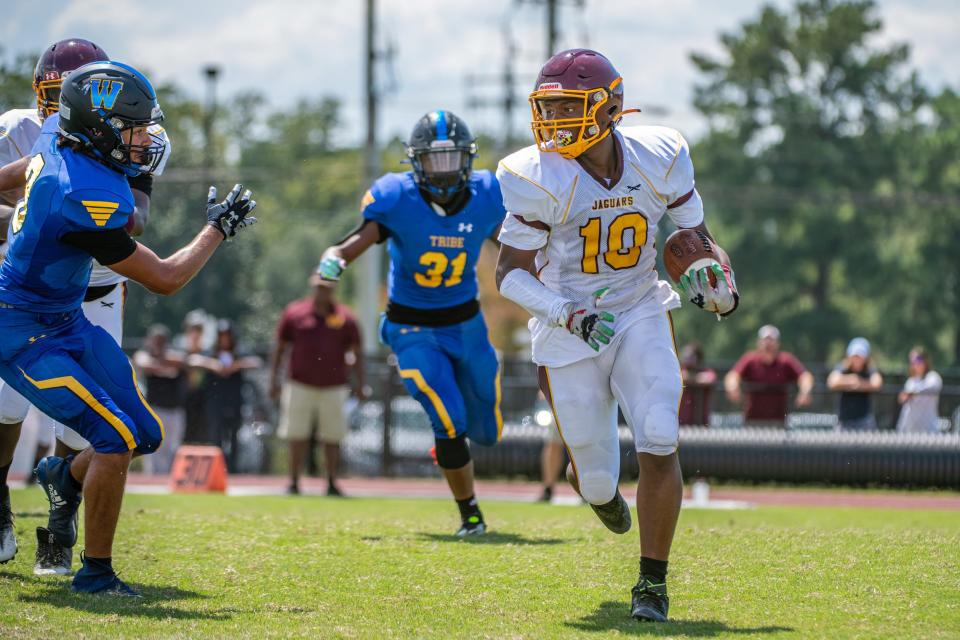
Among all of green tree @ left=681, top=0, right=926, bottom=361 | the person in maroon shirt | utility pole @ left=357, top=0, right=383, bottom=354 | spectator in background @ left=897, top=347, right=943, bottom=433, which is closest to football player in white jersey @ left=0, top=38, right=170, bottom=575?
the person in maroon shirt

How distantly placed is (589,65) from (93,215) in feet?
6.82

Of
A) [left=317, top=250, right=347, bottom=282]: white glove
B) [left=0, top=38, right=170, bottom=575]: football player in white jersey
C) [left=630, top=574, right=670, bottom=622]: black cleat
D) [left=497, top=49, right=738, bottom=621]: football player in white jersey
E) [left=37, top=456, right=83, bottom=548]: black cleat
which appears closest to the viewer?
[left=630, top=574, right=670, bottom=622]: black cleat

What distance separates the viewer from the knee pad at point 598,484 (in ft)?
18.4

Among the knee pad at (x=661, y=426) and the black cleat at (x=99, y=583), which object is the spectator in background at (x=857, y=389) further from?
the black cleat at (x=99, y=583)

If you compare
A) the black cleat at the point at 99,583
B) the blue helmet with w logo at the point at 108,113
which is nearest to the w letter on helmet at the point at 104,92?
the blue helmet with w logo at the point at 108,113

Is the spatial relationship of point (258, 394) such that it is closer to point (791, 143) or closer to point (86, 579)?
point (86, 579)

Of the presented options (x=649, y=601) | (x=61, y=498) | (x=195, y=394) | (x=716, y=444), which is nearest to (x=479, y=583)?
(x=649, y=601)

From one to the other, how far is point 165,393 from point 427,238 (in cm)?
806

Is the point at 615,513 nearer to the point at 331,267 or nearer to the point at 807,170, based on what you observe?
the point at 331,267

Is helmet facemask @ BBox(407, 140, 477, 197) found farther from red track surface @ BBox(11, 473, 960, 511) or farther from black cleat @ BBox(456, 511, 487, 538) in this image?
red track surface @ BBox(11, 473, 960, 511)

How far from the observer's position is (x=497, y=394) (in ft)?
26.3

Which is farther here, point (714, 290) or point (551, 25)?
point (551, 25)

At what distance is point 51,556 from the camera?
232 inches

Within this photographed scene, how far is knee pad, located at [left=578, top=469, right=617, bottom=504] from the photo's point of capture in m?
5.62
